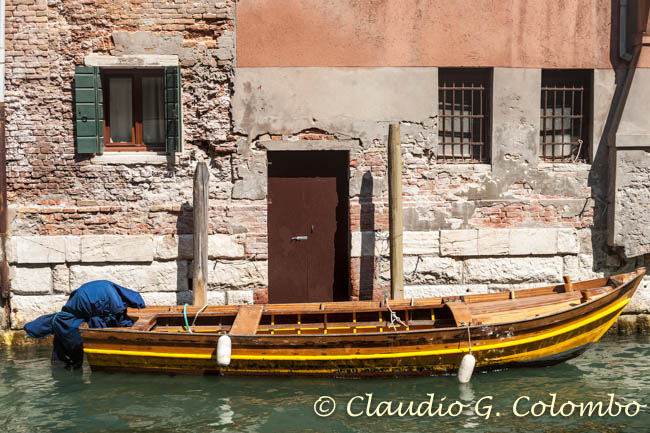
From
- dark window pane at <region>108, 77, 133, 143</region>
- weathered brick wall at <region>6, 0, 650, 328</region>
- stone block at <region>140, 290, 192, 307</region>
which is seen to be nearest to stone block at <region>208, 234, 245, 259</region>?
weathered brick wall at <region>6, 0, 650, 328</region>

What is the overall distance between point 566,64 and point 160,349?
5.69 metres

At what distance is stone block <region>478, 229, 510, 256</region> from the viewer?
29.9 ft

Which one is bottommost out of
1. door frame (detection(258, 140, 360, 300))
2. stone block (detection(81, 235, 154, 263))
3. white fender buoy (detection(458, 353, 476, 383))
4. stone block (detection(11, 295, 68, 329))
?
white fender buoy (detection(458, 353, 476, 383))

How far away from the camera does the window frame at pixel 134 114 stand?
29.5 ft

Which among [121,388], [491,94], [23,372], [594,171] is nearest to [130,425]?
[121,388]

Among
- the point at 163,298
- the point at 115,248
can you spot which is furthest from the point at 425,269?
the point at 115,248

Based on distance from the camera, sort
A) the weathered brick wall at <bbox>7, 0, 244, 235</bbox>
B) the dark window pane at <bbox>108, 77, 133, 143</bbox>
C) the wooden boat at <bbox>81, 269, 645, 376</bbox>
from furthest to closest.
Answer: the dark window pane at <bbox>108, 77, 133, 143</bbox>, the weathered brick wall at <bbox>7, 0, 244, 235</bbox>, the wooden boat at <bbox>81, 269, 645, 376</bbox>

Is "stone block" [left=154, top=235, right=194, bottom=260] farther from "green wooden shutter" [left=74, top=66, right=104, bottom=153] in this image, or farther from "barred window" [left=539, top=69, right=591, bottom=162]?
"barred window" [left=539, top=69, right=591, bottom=162]

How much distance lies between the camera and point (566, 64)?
358 inches

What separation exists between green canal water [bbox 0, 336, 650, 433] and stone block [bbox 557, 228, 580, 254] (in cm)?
157

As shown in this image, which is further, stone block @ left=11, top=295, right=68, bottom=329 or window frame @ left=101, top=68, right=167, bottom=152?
window frame @ left=101, top=68, right=167, bottom=152

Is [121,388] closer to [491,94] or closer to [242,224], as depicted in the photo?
[242,224]

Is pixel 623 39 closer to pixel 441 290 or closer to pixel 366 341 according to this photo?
pixel 441 290

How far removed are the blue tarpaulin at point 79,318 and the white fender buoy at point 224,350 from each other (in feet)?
3.81
